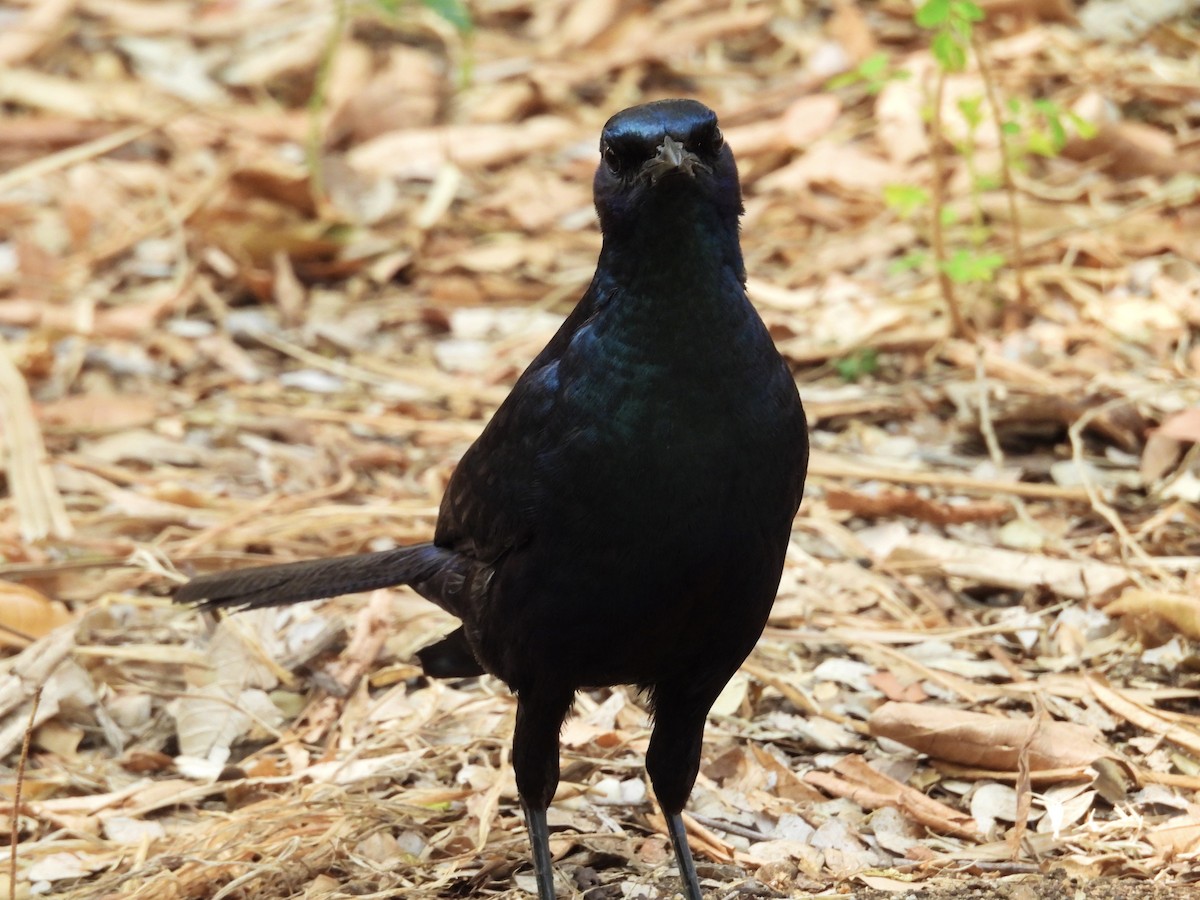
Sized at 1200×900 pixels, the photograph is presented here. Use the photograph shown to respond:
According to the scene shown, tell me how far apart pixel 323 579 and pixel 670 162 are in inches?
57.1

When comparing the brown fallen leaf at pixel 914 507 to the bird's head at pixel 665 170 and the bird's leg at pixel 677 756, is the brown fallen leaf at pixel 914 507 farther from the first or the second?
the bird's head at pixel 665 170

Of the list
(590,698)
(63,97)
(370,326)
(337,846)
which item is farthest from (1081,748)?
(63,97)

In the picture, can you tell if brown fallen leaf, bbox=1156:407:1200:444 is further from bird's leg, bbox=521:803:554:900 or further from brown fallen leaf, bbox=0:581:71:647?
brown fallen leaf, bbox=0:581:71:647

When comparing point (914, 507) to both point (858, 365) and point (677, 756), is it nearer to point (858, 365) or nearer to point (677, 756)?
point (858, 365)

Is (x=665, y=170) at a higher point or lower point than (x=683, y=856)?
higher

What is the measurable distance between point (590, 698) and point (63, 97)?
5219mm

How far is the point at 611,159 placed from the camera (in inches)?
119

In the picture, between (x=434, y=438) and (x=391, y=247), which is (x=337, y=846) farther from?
(x=391, y=247)

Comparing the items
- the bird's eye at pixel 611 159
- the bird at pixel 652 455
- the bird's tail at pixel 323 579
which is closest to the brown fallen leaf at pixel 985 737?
the bird at pixel 652 455

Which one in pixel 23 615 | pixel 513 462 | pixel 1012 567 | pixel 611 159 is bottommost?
pixel 1012 567

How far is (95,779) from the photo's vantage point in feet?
13.1

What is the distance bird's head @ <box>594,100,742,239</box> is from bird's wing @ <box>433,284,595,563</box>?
0.73ft

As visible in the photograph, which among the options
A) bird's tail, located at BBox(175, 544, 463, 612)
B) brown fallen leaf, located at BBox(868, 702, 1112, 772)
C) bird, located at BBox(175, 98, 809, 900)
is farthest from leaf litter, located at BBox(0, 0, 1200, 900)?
bird, located at BBox(175, 98, 809, 900)

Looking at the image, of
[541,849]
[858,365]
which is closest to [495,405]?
[858,365]
